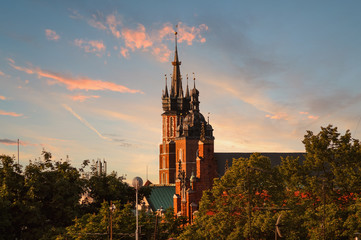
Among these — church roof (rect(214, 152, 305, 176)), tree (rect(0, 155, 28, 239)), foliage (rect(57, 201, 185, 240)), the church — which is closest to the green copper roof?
the church

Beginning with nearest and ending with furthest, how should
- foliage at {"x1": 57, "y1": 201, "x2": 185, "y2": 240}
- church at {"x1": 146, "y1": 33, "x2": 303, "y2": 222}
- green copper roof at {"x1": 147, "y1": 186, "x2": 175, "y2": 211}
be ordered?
foliage at {"x1": 57, "y1": 201, "x2": 185, "y2": 240}
green copper roof at {"x1": 147, "y1": 186, "x2": 175, "y2": 211}
church at {"x1": 146, "y1": 33, "x2": 303, "y2": 222}

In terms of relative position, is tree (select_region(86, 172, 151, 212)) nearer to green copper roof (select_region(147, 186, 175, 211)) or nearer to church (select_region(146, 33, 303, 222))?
green copper roof (select_region(147, 186, 175, 211))

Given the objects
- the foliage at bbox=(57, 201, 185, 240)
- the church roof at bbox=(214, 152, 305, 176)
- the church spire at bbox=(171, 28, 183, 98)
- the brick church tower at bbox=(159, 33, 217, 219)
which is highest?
the church spire at bbox=(171, 28, 183, 98)

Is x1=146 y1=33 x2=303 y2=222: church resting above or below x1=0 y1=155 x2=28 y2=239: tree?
above

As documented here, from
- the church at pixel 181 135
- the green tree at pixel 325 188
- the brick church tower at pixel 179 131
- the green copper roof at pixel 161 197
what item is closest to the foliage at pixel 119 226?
the green tree at pixel 325 188

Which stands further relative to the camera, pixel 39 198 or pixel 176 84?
pixel 176 84

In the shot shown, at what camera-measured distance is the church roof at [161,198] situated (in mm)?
101688

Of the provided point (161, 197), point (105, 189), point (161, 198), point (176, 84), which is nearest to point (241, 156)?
point (161, 197)

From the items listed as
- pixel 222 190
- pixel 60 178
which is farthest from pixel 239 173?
pixel 60 178

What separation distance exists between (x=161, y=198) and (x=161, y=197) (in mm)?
466

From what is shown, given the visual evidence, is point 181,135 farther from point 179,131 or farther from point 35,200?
point 35,200

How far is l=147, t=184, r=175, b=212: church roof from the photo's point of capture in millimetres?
101688

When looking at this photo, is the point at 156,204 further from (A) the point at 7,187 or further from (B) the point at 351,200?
(B) the point at 351,200

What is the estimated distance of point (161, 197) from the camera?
A: 106 metres
